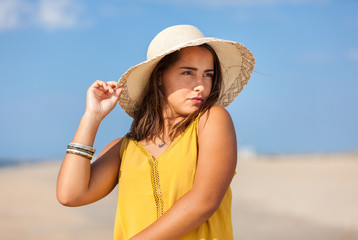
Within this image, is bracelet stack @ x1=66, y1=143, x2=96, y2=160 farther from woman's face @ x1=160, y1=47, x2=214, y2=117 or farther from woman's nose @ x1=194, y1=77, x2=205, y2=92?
woman's nose @ x1=194, y1=77, x2=205, y2=92

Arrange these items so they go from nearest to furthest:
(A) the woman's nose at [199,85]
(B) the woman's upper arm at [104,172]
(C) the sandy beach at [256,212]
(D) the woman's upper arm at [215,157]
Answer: (D) the woman's upper arm at [215,157] < (A) the woman's nose at [199,85] < (B) the woman's upper arm at [104,172] < (C) the sandy beach at [256,212]

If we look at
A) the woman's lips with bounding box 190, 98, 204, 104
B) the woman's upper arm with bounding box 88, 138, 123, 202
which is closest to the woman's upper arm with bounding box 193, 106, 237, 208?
the woman's lips with bounding box 190, 98, 204, 104

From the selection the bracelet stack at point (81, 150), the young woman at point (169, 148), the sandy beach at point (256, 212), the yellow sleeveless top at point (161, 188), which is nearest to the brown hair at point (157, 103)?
the young woman at point (169, 148)

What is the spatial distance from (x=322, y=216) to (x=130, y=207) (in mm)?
6864

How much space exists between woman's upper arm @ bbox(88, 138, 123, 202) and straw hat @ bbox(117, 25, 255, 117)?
1.09ft

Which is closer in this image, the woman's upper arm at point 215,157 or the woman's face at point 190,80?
the woman's upper arm at point 215,157

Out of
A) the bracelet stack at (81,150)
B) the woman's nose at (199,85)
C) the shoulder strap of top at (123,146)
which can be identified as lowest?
the bracelet stack at (81,150)

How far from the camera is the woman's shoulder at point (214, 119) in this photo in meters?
2.02

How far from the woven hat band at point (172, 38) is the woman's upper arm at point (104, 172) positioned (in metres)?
0.51

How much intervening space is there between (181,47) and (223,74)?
0.48m

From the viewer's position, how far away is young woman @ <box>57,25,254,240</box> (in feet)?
6.41

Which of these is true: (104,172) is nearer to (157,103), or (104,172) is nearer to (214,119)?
(157,103)

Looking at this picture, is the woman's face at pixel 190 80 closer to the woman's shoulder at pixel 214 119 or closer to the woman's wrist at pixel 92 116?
the woman's shoulder at pixel 214 119

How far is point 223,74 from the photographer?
8.29 feet
